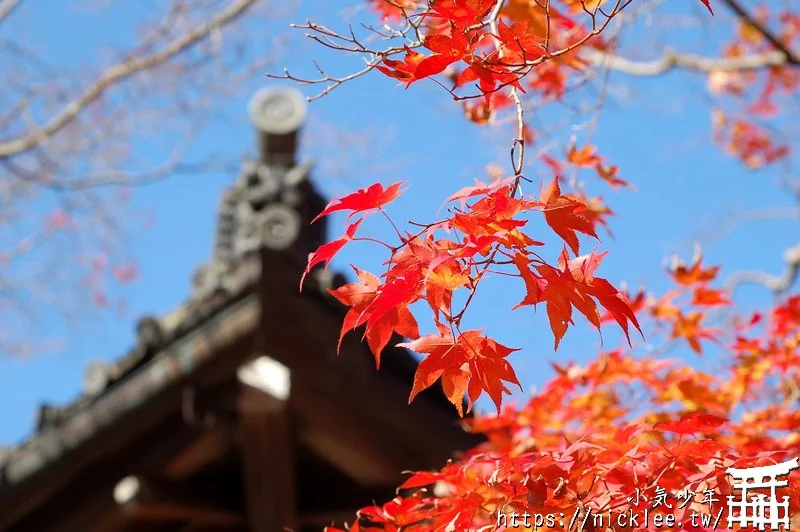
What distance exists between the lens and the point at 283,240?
444 cm

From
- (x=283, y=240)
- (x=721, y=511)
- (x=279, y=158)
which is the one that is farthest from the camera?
(x=279, y=158)

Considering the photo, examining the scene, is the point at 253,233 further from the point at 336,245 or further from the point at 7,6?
the point at 336,245

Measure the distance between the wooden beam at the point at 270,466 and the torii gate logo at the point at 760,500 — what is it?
2.47 m

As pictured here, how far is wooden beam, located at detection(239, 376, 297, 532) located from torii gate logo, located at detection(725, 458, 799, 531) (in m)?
2.47

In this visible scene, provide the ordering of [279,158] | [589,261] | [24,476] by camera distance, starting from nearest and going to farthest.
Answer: [589,261]
[24,476]
[279,158]

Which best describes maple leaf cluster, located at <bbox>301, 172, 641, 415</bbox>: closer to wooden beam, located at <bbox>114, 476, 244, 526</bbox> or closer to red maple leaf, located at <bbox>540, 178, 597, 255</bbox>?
red maple leaf, located at <bbox>540, 178, 597, 255</bbox>

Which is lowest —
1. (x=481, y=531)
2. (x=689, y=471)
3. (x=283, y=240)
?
(x=481, y=531)

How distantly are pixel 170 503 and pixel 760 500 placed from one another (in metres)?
2.93

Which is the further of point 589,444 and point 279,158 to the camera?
point 279,158

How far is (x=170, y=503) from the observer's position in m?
4.29

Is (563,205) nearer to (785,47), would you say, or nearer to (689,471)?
(689,471)

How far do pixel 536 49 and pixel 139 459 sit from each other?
9.67ft

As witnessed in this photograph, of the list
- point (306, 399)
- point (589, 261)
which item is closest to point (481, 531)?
point (589, 261)

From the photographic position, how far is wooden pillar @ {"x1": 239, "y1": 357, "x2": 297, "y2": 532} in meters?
4.21
